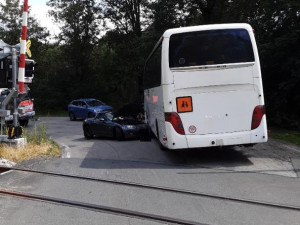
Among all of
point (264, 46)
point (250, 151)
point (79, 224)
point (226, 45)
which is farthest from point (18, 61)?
point (264, 46)

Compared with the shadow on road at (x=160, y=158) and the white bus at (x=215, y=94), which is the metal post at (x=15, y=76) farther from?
the white bus at (x=215, y=94)

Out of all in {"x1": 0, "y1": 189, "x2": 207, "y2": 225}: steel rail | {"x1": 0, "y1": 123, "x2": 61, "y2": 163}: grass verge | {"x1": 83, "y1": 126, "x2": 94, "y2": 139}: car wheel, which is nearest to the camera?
{"x1": 0, "y1": 189, "x2": 207, "y2": 225}: steel rail

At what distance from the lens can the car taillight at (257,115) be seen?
31.3ft

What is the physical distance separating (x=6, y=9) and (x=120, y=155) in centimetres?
4305

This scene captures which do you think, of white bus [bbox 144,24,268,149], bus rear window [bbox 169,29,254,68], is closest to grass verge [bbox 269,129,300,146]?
white bus [bbox 144,24,268,149]

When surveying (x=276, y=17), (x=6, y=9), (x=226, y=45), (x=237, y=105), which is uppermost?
(x=6, y=9)

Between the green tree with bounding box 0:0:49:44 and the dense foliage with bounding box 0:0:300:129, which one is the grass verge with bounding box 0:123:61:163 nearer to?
the dense foliage with bounding box 0:0:300:129

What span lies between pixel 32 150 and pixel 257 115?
19.2 ft

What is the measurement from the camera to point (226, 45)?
966 centimetres

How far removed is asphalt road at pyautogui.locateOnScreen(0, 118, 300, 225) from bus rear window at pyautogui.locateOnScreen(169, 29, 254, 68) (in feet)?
7.80

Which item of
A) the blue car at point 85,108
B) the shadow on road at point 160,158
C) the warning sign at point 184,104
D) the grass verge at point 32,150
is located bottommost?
the shadow on road at point 160,158

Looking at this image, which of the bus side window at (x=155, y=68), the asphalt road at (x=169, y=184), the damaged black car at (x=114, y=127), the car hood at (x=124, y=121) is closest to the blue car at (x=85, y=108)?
the damaged black car at (x=114, y=127)

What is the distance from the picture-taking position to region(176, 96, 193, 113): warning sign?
9.61 metres

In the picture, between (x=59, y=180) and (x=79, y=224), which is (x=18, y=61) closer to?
(x=59, y=180)
